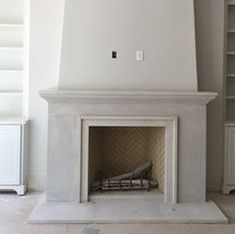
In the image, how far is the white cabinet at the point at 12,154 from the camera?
4.39m

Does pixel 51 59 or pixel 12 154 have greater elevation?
pixel 51 59

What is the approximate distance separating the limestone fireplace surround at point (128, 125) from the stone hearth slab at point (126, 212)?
0.4 inches

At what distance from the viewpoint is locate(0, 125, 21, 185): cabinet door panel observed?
173 inches

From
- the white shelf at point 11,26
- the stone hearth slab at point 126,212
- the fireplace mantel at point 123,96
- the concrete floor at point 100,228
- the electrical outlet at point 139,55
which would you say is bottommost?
the concrete floor at point 100,228

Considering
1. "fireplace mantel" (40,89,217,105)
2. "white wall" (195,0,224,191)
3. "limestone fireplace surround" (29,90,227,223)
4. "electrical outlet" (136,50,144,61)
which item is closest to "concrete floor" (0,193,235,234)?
"limestone fireplace surround" (29,90,227,223)

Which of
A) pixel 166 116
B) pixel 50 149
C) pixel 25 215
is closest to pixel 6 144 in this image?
pixel 50 149

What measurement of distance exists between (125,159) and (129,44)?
55.2 inches

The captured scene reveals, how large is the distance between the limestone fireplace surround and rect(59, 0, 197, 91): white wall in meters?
0.21

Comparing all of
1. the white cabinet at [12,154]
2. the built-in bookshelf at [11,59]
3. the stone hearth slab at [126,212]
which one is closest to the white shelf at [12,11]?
the built-in bookshelf at [11,59]

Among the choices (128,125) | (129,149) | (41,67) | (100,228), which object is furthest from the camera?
(129,149)

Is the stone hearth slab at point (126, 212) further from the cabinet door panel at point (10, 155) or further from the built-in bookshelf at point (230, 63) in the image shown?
the built-in bookshelf at point (230, 63)

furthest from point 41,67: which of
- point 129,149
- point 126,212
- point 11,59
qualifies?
point 126,212

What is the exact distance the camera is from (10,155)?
4.41 m

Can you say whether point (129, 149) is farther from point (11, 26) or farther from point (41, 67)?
point (11, 26)
